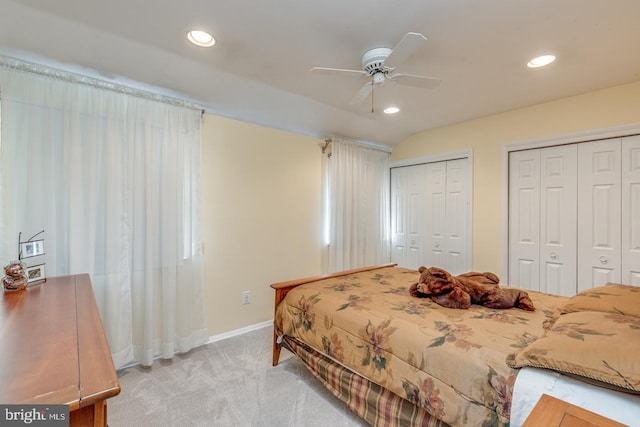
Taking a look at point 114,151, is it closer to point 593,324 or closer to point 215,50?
point 215,50

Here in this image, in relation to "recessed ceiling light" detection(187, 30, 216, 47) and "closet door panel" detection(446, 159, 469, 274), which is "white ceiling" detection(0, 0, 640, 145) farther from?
"closet door panel" detection(446, 159, 469, 274)

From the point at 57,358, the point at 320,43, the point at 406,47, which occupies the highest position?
the point at 320,43

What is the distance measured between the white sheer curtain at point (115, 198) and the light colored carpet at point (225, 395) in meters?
0.23

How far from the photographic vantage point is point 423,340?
→ 1385 mm

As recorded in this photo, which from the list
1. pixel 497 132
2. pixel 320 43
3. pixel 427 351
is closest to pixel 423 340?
pixel 427 351

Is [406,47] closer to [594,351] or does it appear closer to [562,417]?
[594,351]

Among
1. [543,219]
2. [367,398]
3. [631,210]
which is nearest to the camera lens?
[367,398]

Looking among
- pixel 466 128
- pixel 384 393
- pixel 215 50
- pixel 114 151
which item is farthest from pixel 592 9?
pixel 114 151

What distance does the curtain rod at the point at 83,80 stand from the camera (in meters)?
1.87

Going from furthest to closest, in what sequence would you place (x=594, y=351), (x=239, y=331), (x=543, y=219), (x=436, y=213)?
(x=436, y=213) → (x=239, y=331) → (x=543, y=219) → (x=594, y=351)

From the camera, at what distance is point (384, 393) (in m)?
1.53

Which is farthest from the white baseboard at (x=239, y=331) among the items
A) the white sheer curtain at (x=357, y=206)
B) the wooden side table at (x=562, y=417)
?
the wooden side table at (x=562, y=417)

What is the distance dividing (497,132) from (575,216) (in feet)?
3.81

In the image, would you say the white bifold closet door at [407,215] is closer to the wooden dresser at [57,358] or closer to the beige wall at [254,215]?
the beige wall at [254,215]
